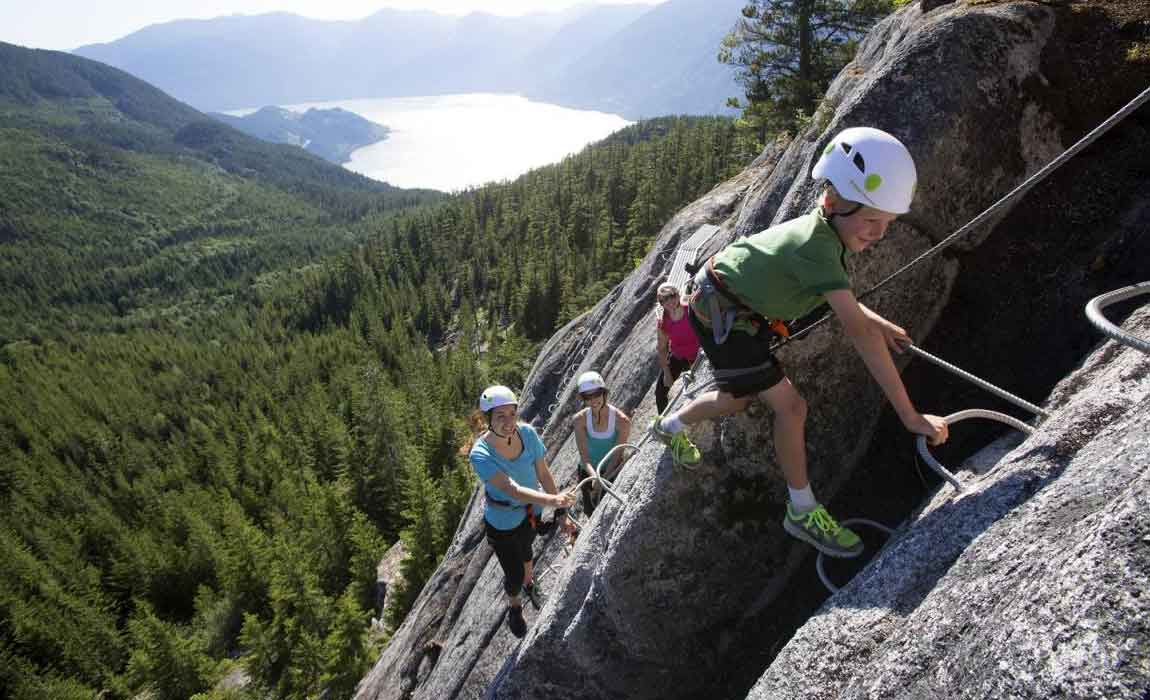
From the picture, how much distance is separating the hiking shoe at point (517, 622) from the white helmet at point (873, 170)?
6.20m

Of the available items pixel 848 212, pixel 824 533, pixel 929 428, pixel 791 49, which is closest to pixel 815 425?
pixel 824 533

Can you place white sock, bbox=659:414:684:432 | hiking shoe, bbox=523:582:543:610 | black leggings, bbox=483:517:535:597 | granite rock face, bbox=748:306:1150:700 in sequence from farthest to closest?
hiking shoe, bbox=523:582:543:610 < black leggings, bbox=483:517:535:597 < white sock, bbox=659:414:684:432 < granite rock face, bbox=748:306:1150:700

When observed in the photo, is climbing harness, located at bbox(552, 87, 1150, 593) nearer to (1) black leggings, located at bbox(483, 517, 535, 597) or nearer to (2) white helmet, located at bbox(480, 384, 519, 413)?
(2) white helmet, located at bbox(480, 384, 519, 413)

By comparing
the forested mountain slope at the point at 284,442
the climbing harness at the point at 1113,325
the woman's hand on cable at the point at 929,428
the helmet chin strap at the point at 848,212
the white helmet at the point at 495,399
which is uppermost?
the helmet chin strap at the point at 848,212

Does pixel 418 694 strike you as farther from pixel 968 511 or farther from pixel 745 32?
pixel 745 32

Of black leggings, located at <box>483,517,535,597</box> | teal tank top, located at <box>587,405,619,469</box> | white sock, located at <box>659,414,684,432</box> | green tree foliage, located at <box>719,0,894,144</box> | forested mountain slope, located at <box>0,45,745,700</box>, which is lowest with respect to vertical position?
forested mountain slope, located at <box>0,45,745,700</box>

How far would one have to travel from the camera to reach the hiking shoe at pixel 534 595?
740 centimetres

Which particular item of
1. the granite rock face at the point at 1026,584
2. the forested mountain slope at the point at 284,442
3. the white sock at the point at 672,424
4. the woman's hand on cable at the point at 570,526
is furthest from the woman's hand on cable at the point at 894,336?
the forested mountain slope at the point at 284,442

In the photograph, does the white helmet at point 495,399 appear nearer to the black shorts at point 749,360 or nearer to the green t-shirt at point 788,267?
the black shorts at point 749,360

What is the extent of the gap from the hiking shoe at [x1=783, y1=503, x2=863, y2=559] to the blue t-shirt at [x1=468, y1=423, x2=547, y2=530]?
9.96ft

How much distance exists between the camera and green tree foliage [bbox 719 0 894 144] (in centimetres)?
2100

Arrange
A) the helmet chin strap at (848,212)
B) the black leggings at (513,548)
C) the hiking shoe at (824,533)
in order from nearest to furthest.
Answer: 1. the helmet chin strap at (848,212)
2. the hiking shoe at (824,533)
3. the black leggings at (513,548)

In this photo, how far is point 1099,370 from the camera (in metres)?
3.80

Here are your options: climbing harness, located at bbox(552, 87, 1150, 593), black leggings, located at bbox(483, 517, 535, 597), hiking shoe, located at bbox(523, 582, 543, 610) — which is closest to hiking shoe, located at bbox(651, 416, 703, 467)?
climbing harness, located at bbox(552, 87, 1150, 593)
